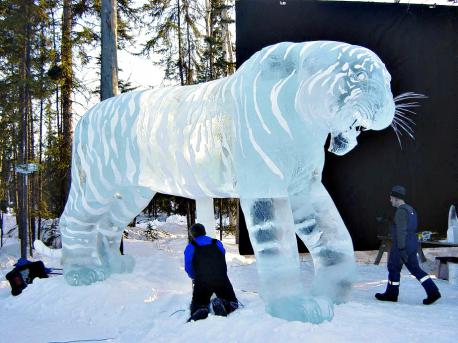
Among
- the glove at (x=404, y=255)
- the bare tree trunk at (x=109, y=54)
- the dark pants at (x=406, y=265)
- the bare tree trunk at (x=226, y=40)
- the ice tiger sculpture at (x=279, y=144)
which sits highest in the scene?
the bare tree trunk at (x=226, y=40)

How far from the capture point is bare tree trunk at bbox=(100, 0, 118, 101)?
24.2 feet

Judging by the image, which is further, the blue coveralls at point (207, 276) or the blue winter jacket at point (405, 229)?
the blue winter jacket at point (405, 229)

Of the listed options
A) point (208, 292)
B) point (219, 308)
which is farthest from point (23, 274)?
point (219, 308)

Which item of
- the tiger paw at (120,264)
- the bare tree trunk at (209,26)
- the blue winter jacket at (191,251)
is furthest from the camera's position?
the bare tree trunk at (209,26)

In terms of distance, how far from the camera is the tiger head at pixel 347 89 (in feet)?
9.51

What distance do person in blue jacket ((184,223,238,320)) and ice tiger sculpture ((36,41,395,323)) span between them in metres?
0.42

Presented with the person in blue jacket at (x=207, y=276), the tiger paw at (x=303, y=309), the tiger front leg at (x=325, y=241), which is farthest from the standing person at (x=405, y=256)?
the person in blue jacket at (x=207, y=276)

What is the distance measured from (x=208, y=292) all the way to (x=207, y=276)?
0.12 m

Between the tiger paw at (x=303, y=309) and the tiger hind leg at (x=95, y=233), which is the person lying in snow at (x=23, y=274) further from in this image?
the tiger paw at (x=303, y=309)

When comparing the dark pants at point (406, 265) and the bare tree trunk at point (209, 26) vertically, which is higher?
the bare tree trunk at point (209, 26)

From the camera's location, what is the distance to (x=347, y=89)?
2926mm

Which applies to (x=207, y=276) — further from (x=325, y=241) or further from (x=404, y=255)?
(x=404, y=255)

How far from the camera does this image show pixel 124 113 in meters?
4.35

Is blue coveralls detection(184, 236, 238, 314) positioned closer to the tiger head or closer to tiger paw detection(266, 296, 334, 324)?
tiger paw detection(266, 296, 334, 324)
